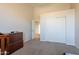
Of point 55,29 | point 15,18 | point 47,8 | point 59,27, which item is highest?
point 47,8

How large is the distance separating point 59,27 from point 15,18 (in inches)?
109

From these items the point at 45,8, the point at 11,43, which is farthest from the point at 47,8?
the point at 11,43

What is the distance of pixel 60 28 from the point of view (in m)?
7.87

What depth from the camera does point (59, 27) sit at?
796cm

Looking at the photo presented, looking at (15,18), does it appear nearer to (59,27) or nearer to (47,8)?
(59,27)

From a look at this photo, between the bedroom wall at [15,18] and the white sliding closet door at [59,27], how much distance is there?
4.20 feet

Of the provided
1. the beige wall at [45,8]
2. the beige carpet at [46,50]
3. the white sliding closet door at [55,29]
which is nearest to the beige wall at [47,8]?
the beige wall at [45,8]

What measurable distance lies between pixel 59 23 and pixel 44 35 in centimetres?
144

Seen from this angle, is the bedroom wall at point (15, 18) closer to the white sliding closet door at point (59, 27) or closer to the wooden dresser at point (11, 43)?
the wooden dresser at point (11, 43)

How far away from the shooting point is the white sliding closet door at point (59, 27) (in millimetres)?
6695

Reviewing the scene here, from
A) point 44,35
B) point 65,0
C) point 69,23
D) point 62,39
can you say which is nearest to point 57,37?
point 62,39

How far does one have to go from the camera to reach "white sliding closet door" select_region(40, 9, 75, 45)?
22.0ft

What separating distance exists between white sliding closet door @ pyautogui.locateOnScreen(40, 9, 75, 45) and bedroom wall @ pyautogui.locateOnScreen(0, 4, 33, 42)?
1280 millimetres
